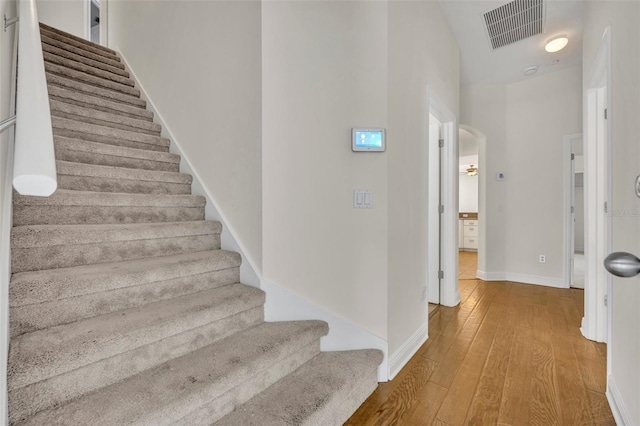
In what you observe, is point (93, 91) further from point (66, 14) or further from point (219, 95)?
point (66, 14)

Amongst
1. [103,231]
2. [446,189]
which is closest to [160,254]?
[103,231]

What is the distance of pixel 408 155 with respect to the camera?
2174 millimetres

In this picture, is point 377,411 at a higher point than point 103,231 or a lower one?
lower

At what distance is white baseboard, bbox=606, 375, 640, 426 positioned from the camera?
1.37 metres

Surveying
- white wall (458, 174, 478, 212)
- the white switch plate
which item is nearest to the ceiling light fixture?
the white switch plate

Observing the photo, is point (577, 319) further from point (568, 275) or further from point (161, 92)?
point (161, 92)

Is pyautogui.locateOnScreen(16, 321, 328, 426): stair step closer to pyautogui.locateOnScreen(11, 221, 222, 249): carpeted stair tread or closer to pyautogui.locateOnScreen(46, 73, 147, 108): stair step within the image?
pyautogui.locateOnScreen(11, 221, 222, 249): carpeted stair tread

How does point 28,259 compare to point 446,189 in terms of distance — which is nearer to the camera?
point 28,259

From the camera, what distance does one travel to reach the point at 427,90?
2523mm

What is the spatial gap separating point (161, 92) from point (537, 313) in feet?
14.7

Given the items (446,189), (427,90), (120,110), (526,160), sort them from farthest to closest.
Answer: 1. (526,160)
2. (446,189)
3. (120,110)
4. (427,90)

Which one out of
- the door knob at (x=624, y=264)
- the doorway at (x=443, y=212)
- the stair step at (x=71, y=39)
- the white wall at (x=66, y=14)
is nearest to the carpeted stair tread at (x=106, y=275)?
the door knob at (x=624, y=264)

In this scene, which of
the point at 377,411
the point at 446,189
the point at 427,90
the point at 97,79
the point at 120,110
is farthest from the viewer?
the point at 446,189

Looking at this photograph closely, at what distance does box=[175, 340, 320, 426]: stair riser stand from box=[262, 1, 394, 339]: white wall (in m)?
0.36
